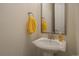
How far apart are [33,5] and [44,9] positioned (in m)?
0.12

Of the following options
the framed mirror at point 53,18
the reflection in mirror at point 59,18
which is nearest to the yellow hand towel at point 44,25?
the framed mirror at point 53,18

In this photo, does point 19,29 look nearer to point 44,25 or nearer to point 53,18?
point 44,25

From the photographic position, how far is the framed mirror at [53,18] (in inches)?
49.8

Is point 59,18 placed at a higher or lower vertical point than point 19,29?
higher

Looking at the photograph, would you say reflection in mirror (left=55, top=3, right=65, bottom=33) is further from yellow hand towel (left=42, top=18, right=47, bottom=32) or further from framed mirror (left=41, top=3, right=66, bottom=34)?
yellow hand towel (left=42, top=18, right=47, bottom=32)

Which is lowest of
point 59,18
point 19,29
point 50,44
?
point 50,44

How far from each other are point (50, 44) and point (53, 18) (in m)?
0.26

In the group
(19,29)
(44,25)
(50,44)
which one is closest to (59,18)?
(44,25)

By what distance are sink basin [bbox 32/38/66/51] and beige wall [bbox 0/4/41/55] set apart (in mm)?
60

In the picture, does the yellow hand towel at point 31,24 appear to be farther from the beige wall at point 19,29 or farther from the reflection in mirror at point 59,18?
the reflection in mirror at point 59,18

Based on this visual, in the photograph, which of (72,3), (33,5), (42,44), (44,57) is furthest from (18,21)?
(72,3)

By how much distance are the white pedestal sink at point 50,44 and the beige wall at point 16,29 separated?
60 mm

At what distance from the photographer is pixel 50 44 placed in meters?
1.26


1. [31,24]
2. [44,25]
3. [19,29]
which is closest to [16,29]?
[19,29]
